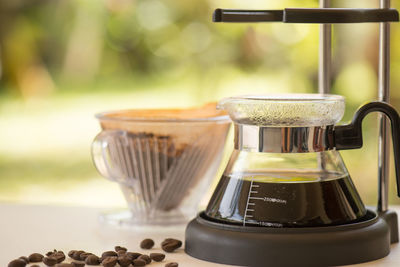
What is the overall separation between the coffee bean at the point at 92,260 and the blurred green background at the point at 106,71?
3041 millimetres

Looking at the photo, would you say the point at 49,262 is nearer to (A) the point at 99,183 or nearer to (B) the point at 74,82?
(A) the point at 99,183

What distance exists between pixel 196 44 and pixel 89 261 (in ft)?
11.4

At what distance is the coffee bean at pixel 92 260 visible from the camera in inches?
35.8

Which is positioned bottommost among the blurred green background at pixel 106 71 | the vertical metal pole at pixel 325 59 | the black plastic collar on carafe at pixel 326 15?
the blurred green background at pixel 106 71

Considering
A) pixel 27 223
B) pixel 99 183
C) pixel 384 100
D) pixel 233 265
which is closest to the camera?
pixel 233 265

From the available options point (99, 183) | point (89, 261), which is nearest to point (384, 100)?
point (89, 261)

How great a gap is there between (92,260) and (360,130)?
37 centimetres

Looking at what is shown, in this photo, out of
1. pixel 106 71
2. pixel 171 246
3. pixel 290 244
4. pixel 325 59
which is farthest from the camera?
pixel 106 71

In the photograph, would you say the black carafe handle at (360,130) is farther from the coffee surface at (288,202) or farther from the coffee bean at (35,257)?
the coffee bean at (35,257)

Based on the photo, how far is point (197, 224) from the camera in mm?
934

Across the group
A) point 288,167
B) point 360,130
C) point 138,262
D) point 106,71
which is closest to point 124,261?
point 138,262

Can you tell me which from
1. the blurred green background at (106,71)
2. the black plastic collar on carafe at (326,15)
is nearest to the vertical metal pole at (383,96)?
the black plastic collar on carafe at (326,15)

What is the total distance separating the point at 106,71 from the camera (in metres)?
4.44

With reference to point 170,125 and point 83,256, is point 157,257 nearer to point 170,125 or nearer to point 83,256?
point 83,256
